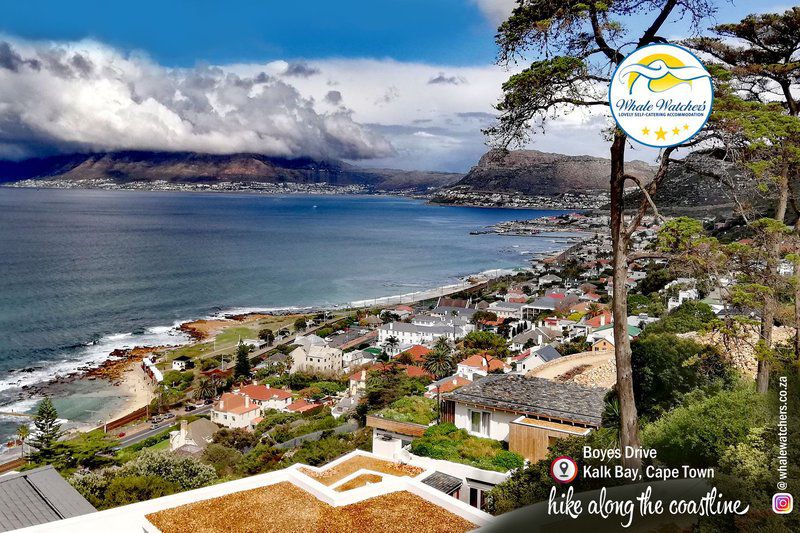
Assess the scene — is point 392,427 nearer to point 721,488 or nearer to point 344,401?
point 721,488

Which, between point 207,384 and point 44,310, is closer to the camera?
point 207,384

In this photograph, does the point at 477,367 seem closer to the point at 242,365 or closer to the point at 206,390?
the point at 242,365

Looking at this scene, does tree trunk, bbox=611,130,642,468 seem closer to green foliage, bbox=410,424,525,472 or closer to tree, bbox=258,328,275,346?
green foliage, bbox=410,424,525,472

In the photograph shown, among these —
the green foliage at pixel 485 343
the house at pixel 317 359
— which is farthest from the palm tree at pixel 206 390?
the green foliage at pixel 485 343

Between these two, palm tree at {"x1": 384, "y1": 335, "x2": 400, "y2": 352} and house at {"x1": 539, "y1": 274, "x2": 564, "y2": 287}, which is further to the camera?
house at {"x1": 539, "y1": 274, "x2": 564, "y2": 287}

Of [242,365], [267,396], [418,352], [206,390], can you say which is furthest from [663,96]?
[242,365]

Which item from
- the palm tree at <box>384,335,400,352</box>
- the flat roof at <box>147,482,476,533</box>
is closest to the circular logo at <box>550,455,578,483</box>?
the flat roof at <box>147,482,476,533</box>

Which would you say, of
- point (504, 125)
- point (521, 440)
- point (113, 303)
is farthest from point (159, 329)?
point (504, 125)
